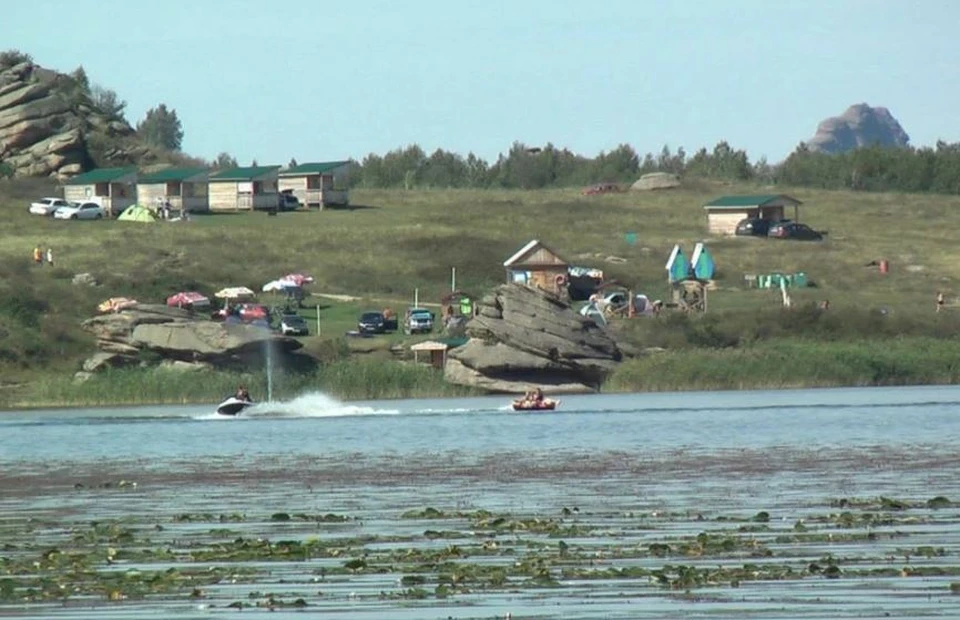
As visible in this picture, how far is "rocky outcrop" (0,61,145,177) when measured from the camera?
571 feet

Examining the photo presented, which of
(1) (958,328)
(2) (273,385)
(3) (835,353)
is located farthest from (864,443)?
(1) (958,328)

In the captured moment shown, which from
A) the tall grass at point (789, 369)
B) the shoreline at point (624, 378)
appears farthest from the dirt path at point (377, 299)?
the tall grass at point (789, 369)

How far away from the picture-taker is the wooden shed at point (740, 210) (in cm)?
15700

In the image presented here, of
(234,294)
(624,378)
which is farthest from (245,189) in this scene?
(624,378)

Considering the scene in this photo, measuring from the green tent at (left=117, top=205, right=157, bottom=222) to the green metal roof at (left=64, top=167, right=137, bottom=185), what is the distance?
6142 millimetres

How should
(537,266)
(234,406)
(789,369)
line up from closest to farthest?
(234,406)
(789,369)
(537,266)

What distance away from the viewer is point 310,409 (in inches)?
3430

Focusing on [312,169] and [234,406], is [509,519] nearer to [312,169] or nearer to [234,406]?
[234,406]

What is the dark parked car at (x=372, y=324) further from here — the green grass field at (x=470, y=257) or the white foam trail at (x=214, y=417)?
the white foam trail at (x=214, y=417)

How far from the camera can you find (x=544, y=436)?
64125mm

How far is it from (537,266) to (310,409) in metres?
43.7

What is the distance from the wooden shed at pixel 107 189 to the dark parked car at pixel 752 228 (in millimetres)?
48195

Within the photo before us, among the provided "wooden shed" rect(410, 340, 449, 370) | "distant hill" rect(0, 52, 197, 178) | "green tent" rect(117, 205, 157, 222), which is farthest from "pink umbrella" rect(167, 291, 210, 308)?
"distant hill" rect(0, 52, 197, 178)

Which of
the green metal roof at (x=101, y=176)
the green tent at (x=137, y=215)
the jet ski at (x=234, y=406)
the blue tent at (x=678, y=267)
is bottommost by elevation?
the jet ski at (x=234, y=406)
